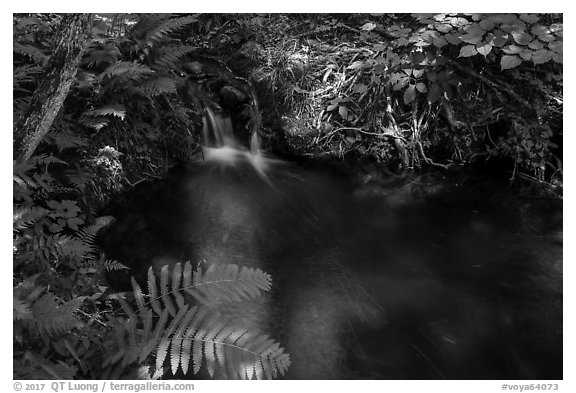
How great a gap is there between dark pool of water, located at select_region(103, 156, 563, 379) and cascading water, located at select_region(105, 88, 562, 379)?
Result: 0.01 metres

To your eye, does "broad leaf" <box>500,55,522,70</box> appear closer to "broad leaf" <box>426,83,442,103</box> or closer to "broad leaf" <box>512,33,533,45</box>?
"broad leaf" <box>512,33,533,45</box>

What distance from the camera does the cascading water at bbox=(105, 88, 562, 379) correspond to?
3477 millimetres

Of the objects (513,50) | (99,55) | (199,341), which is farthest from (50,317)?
(513,50)

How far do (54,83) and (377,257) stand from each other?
10.4ft

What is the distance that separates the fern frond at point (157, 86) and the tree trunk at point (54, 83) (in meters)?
1.43

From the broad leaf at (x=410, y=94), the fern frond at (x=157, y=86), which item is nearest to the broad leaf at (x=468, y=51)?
the broad leaf at (x=410, y=94)

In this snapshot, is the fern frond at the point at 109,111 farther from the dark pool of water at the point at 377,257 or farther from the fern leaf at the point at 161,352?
the fern leaf at the point at 161,352

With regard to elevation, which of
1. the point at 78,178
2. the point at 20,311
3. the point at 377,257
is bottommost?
the point at 377,257

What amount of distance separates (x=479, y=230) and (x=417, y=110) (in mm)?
1947

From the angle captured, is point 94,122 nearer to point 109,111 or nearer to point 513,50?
point 109,111

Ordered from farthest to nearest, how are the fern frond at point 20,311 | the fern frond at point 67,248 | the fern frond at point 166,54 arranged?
the fern frond at point 166,54
the fern frond at point 67,248
the fern frond at point 20,311

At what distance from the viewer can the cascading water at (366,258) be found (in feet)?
11.4

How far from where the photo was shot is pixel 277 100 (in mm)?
6629

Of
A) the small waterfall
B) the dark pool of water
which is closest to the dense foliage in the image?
the small waterfall
